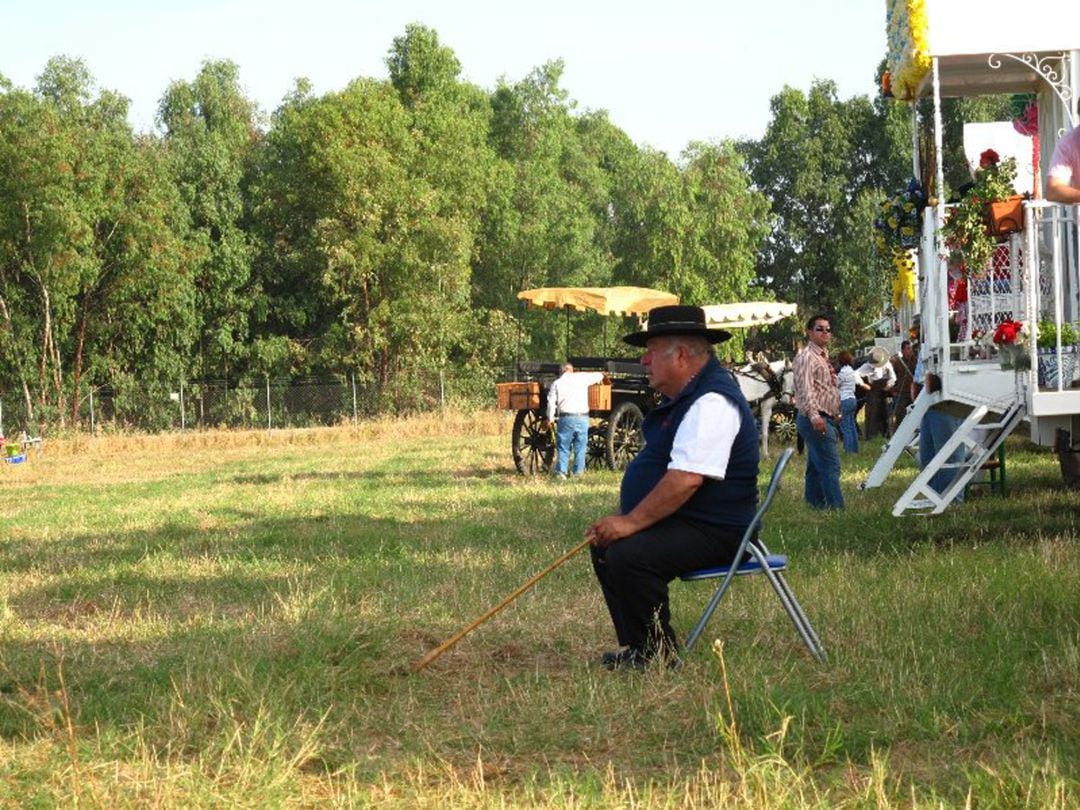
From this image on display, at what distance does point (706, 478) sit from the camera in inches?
279

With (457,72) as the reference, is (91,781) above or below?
below

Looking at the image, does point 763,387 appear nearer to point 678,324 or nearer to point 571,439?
point 571,439

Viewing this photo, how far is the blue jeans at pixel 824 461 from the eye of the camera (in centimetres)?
1420

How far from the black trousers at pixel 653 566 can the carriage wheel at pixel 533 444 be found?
1517 centimetres

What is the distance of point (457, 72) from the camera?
60.2 metres

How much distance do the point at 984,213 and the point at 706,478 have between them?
5.25 meters

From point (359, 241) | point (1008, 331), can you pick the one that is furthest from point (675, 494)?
point (359, 241)

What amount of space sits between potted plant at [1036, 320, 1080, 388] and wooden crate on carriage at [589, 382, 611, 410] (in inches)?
451

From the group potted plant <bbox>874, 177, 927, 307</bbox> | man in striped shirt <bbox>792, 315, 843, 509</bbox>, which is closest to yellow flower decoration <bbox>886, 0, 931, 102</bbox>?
potted plant <bbox>874, 177, 927, 307</bbox>

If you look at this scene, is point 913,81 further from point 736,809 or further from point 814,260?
point 814,260

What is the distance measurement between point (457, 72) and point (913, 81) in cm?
4806

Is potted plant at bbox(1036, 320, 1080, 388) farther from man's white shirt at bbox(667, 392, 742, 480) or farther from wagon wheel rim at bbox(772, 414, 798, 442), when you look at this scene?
wagon wheel rim at bbox(772, 414, 798, 442)

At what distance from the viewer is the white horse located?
25136 millimetres

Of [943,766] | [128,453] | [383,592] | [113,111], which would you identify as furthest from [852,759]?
[113,111]
